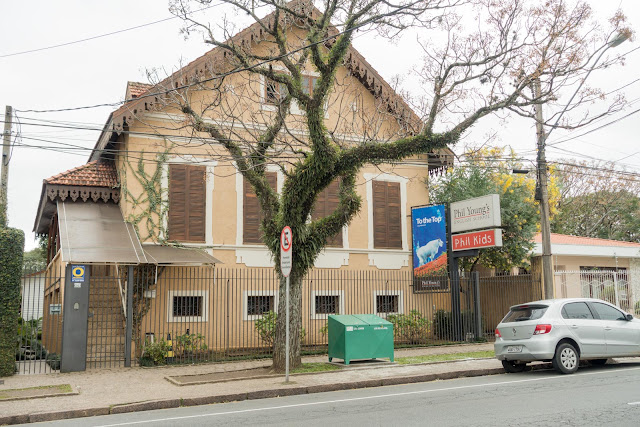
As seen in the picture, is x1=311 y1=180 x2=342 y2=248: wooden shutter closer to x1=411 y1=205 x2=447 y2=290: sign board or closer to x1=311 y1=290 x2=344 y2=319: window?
x1=311 y1=290 x2=344 y2=319: window

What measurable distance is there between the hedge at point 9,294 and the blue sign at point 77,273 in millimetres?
1162

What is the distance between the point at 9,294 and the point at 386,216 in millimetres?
11986

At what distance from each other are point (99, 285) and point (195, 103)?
6.04 meters

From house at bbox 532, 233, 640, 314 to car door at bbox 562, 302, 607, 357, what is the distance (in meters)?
10.4

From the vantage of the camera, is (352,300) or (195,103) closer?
(195,103)

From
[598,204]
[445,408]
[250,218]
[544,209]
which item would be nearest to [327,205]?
[250,218]

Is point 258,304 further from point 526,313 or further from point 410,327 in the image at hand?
point 526,313

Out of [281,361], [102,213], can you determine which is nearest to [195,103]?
[102,213]

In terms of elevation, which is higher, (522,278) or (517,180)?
(517,180)

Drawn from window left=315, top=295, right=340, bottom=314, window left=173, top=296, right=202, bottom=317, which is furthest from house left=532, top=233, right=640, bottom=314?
window left=173, top=296, right=202, bottom=317

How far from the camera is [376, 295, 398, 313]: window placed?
20489 millimetres

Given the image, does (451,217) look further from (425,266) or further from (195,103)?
→ (195,103)

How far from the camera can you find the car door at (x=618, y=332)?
42.5ft

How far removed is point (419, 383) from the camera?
12383 mm
